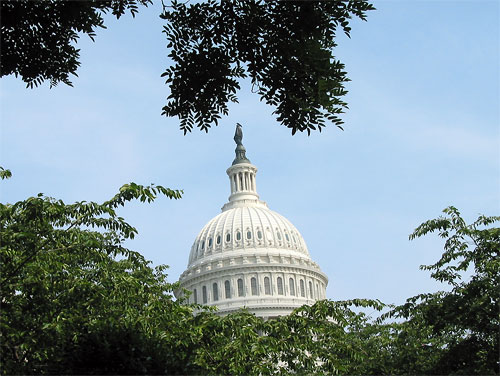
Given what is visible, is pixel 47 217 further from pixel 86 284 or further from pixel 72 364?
pixel 72 364

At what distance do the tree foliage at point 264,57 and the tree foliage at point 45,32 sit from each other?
728 mm

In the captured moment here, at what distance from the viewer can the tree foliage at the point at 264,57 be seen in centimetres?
733

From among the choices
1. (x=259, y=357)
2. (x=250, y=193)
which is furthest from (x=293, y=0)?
(x=250, y=193)

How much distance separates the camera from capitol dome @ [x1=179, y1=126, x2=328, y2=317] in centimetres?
9825

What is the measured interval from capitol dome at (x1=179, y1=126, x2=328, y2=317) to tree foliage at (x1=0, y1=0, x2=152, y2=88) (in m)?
86.5

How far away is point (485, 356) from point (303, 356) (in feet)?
15.7

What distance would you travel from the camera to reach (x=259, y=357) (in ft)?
62.6

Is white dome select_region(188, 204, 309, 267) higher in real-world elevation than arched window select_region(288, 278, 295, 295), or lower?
higher

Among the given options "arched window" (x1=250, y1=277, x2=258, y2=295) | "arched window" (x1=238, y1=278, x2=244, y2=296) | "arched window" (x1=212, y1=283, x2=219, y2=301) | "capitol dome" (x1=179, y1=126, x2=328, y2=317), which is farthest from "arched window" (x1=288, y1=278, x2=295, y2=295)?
"arched window" (x1=212, y1=283, x2=219, y2=301)

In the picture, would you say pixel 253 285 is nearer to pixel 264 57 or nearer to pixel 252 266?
pixel 252 266

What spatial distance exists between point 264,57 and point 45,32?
2582mm

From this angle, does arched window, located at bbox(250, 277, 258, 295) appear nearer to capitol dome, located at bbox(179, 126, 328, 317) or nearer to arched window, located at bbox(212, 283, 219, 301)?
capitol dome, located at bbox(179, 126, 328, 317)

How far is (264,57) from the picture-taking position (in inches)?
302

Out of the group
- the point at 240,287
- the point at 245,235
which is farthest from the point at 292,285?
the point at 245,235
